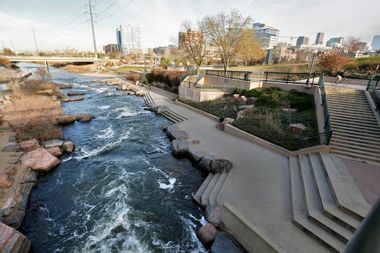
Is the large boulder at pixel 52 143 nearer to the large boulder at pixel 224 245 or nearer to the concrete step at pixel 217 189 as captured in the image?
the concrete step at pixel 217 189

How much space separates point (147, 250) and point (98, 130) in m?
12.0

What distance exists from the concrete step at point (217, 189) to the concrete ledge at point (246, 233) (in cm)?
122

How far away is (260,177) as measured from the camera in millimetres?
8539

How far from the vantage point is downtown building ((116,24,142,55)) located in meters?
130

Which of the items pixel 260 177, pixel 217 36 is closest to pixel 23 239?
pixel 260 177

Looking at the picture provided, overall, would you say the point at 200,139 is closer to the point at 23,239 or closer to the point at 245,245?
the point at 245,245

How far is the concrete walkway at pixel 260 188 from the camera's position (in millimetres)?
5543

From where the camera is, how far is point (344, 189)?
21.7 ft

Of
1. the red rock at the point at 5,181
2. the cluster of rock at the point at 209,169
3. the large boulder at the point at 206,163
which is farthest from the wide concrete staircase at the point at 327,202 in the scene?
the red rock at the point at 5,181

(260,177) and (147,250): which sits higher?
(260,177)

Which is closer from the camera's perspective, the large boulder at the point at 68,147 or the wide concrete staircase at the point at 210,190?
the wide concrete staircase at the point at 210,190

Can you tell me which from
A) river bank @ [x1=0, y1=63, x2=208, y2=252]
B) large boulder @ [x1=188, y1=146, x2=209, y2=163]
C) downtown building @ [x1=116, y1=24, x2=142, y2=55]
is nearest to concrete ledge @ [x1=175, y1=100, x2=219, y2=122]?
river bank @ [x1=0, y1=63, x2=208, y2=252]

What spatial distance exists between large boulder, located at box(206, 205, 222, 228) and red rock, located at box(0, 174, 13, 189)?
862cm

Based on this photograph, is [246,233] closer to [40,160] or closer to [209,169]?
[209,169]
